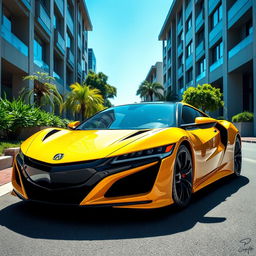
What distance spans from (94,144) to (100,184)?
510mm

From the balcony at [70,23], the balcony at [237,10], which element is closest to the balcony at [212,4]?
the balcony at [237,10]

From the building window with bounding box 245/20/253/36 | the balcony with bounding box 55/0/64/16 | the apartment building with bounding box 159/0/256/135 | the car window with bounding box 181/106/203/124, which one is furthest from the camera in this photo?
the balcony with bounding box 55/0/64/16

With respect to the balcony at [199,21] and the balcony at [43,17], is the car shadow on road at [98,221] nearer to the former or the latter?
the balcony at [43,17]

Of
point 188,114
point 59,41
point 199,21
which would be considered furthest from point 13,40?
point 199,21

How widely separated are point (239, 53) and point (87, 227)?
25224 millimetres

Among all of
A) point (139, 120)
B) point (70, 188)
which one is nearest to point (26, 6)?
point (139, 120)

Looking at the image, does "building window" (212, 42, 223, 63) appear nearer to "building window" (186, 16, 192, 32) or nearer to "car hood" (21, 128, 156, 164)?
"building window" (186, 16, 192, 32)

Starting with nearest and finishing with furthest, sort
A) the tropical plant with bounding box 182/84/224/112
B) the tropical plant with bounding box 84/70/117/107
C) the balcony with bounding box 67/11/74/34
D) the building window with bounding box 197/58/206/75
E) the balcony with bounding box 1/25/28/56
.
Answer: the balcony with bounding box 1/25/28/56 → the tropical plant with bounding box 182/84/224/112 → the balcony with bounding box 67/11/74/34 → the building window with bounding box 197/58/206/75 → the tropical plant with bounding box 84/70/117/107

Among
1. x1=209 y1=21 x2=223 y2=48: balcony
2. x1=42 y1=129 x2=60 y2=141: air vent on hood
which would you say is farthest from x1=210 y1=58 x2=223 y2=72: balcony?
x1=42 y1=129 x2=60 y2=141: air vent on hood

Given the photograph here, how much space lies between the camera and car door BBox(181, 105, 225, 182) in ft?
11.7

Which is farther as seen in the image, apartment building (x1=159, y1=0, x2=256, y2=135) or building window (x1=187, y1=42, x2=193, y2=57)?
building window (x1=187, y1=42, x2=193, y2=57)

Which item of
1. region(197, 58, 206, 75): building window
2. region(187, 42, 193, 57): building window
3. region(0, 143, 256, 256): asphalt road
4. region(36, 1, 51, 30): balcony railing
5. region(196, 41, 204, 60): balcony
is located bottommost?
region(0, 143, 256, 256): asphalt road

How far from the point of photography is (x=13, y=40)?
1758 centimetres

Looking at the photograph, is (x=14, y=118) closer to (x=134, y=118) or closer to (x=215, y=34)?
(x=134, y=118)
